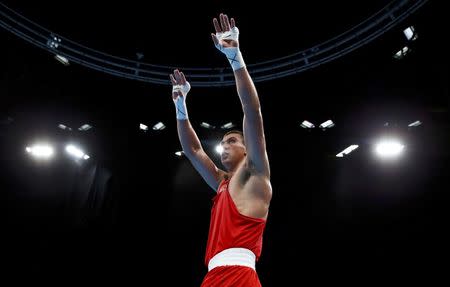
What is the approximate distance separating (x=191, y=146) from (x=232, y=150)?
0.50 m

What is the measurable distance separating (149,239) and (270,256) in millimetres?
2721

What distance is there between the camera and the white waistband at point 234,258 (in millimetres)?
1822

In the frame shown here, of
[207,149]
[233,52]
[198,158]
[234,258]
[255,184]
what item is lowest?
[234,258]

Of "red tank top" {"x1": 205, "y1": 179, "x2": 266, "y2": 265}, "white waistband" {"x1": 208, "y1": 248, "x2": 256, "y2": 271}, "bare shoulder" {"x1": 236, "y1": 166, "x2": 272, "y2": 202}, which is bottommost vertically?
"white waistband" {"x1": 208, "y1": 248, "x2": 256, "y2": 271}

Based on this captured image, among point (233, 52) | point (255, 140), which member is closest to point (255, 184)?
point (255, 140)

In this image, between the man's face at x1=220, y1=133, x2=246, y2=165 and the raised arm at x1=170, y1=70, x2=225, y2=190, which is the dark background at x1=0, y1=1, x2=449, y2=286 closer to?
the raised arm at x1=170, y1=70, x2=225, y2=190

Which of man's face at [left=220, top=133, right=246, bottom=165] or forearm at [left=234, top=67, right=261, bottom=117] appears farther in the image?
man's face at [left=220, top=133, right=246, bottom=165]

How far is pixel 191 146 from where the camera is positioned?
2.79m

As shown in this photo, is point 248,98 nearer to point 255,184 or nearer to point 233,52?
point 233,52

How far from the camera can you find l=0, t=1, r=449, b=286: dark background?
219 inches

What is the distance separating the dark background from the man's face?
11.8ft

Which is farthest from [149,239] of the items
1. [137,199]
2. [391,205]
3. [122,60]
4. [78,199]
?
A: [391,205]

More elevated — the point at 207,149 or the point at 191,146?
the point at 207,149

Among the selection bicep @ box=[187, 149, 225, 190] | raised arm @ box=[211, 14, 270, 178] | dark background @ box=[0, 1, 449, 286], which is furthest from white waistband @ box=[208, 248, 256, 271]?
dark background @ box=[0, 1, 449, 286]
